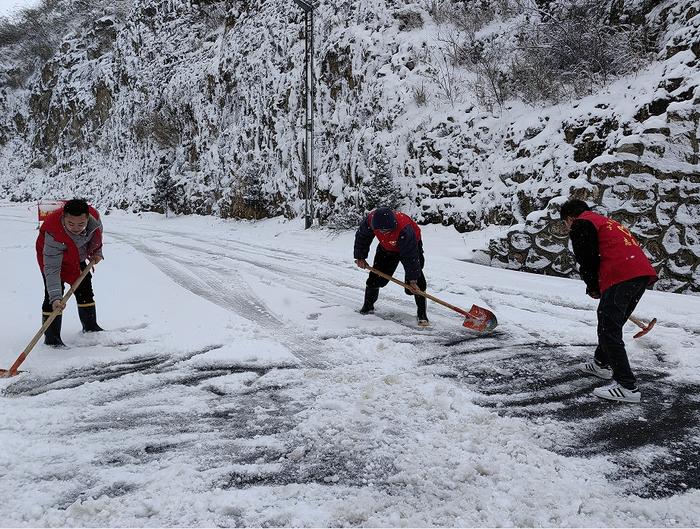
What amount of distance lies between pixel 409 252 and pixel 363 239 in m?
0.65

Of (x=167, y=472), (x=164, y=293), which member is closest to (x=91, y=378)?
(x=167, y=472)

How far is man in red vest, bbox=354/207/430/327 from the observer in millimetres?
4848

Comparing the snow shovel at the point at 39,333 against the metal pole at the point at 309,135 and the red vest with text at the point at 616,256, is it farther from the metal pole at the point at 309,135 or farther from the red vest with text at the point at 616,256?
the metal pole at the point at 309,135

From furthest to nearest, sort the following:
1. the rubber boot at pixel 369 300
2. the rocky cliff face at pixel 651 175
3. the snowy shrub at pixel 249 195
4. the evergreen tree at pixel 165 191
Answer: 1. the evergreen tree at pixel 165 191
2. the snowy shrub at pixel 249 195
3. the rocky cliff face at pixel 651 175
4. the rubber boot at pixel 369 300

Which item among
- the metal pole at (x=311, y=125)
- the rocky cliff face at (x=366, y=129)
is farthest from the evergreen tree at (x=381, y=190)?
the metal pole at (x=311, y=125)

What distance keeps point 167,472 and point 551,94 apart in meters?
9.70

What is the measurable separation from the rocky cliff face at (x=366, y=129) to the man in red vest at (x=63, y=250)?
626 cm

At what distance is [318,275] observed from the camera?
7.48 meters

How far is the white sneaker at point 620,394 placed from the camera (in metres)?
3.07

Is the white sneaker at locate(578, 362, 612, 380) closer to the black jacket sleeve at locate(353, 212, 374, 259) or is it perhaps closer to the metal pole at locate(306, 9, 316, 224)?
the black jacket sleeve at locate(353, 212, 374, 259)

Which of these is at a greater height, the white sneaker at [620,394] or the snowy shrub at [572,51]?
the snowy shrub at [572,51]

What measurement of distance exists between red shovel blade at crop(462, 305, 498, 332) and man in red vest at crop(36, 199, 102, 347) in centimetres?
386

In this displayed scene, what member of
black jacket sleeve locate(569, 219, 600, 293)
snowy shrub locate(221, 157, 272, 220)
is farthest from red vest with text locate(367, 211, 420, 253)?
snowy shrub locate(221, 157, 272, 220)

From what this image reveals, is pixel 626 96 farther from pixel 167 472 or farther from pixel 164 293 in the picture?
pixel 167 472
